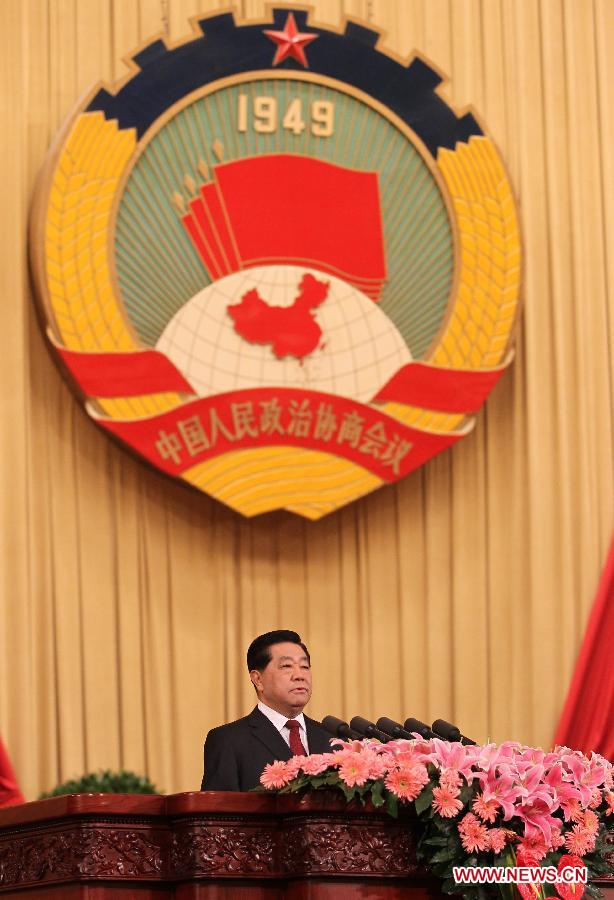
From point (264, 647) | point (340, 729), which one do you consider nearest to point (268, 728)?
point (264, 647)

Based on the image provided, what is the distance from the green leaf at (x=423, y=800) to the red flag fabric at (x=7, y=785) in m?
2.31

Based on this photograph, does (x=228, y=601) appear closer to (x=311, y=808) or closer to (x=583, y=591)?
(x=583, y=591)

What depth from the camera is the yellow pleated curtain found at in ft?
17.0

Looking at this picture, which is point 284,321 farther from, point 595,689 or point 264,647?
point 264,647

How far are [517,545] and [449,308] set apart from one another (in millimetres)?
931

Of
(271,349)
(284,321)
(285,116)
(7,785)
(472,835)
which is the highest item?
(285,116)

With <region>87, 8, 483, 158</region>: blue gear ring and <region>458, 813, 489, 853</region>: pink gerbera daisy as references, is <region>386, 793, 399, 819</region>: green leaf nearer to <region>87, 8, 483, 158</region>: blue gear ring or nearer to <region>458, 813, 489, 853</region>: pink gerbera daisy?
<region>458, 813, 489, 853</region>: pink gerbera daisy

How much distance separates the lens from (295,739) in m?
3.75

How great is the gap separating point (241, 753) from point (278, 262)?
8.05 ft

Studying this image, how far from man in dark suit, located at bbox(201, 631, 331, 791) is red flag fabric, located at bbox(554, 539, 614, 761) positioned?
77.0 inches

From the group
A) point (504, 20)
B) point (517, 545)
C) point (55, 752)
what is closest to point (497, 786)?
point (55, 752)

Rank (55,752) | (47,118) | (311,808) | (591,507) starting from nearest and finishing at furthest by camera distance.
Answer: (311,808)
(55,752)
(47,118)
(591,507)

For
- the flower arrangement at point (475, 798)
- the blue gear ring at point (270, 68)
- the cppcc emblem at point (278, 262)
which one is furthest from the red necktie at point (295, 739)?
the blue gear ring at point (270, 68)

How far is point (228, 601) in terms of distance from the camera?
215 inches
